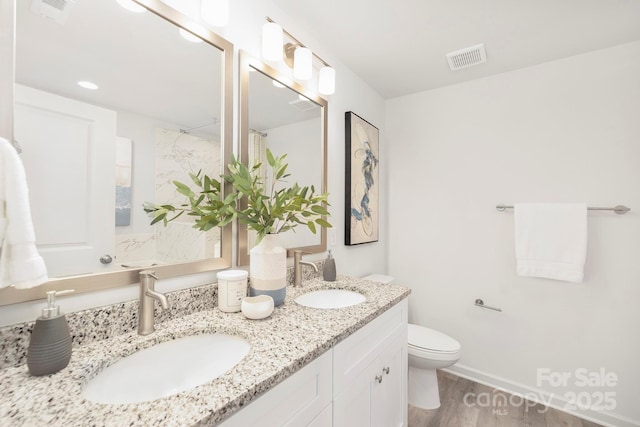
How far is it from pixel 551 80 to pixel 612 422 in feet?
7.16

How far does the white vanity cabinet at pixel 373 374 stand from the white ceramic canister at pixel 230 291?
1.30 feet

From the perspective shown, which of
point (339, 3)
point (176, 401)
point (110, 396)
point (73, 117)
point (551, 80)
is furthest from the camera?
point (551, 80)

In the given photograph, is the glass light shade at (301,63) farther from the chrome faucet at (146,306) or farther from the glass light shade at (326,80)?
the chrome faucet at (146,306)

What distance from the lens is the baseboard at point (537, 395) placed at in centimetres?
166

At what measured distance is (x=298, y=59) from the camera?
56.9 inches

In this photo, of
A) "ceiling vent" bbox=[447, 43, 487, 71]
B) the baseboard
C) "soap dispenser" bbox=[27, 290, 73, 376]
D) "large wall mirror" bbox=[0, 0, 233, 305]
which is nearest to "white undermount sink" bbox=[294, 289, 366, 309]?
"large wall mirror" bbox=[0, 0, 233, 305]

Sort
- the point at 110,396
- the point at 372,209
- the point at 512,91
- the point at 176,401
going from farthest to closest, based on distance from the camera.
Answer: the point at 372,209, the point at 512,91, the point at 110,396, the point at 176,401

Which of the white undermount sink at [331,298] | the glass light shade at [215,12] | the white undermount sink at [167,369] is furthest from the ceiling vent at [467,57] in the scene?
the white undermount sink at [167,369]

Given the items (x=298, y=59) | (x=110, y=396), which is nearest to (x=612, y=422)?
(x=110, y=396)

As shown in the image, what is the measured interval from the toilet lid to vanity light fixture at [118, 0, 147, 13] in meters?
2.08

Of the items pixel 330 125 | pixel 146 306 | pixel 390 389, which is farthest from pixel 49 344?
pixel 330 125

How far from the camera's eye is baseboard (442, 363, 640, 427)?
1657 mm

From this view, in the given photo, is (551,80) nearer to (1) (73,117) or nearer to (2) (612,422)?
(2) (612,422)

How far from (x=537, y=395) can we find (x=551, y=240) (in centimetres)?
107
